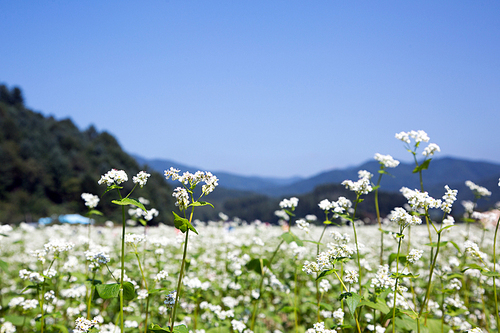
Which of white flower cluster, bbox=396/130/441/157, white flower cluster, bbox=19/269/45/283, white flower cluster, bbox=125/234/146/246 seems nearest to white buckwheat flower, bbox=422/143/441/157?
white flower cluster, bbox=396/130/441/157

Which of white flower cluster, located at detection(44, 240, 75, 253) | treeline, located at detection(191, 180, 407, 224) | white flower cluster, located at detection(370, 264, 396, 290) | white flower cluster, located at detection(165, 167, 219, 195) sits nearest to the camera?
white flower cluster, located at detection(165, 167, 219, 195)

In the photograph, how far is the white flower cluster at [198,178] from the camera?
210 centimetres

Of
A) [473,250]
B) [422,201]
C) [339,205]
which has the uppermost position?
[422,201]

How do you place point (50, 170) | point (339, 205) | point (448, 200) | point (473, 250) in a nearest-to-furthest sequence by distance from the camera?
point (448, 200) → point (473, 250) → point (339, 205) → point (50, 170)

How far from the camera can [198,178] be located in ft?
7.07

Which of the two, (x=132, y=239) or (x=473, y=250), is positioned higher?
(x=473, y=250)

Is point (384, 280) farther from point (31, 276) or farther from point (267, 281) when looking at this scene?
point (31, 276)

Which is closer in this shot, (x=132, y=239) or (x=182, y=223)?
(x=182, y=223)

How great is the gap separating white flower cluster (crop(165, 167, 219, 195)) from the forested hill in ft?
105

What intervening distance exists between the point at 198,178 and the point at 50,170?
53000 mm

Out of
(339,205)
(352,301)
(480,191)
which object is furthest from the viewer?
(480,191)

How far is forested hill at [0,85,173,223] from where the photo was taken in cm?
3716

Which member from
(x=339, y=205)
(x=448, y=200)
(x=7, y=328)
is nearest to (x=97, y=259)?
(x=7, y=328)

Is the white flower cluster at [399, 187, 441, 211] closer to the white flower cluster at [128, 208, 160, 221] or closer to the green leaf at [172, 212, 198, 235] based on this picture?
the green leaf at [172, 212, 198, 235]
